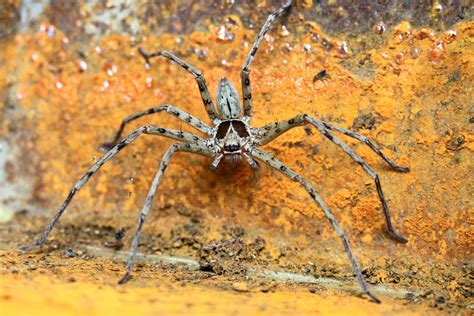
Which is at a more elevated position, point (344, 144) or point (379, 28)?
point (379, 28)

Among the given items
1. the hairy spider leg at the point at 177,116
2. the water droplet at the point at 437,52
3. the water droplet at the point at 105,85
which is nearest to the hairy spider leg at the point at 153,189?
the hairy spider leg at the point at 177,116

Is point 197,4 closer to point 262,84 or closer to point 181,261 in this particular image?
point 262,84

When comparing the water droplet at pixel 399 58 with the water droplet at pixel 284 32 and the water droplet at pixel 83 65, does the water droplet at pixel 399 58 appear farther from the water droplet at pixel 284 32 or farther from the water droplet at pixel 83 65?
the water droplet at pixel 83 65

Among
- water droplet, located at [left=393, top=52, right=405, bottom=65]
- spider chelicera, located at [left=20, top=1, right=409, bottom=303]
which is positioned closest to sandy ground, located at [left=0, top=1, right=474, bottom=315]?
water droplet, located at [left=393, top=52, right=405, bottom=65]

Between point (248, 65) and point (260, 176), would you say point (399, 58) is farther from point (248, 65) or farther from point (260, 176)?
point (260, 176)

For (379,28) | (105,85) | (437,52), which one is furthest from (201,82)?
(437,52)

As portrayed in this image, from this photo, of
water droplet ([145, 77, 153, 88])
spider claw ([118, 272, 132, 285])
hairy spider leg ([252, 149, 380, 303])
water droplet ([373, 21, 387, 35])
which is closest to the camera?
spider claw ([118, 272, 132, 285])

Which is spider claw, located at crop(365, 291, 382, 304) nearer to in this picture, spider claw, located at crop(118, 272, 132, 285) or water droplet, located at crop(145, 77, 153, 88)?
spider claw, located at crop(118, 272, 132, 285)
